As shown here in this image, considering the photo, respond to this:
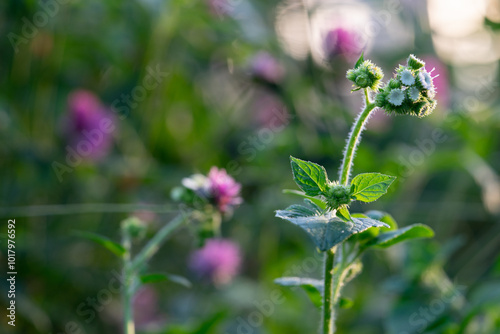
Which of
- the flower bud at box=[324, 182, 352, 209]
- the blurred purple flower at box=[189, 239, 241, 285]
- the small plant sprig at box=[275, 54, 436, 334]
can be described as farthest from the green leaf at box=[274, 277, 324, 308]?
the blurred purple flower at box=[189, 239, 241, 285]

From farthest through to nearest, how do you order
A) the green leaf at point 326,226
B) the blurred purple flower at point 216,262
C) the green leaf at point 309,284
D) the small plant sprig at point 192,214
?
1. the blurred purple flower at point 216,262
2. the small plant sprig at point 192,214
3. the green leaf at point 309,284
4. the green leaf at point 326,226

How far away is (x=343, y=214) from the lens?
0.64 meters

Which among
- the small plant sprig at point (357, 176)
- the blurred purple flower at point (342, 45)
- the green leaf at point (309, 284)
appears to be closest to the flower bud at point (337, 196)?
the small plant sprig at point (357, 176)

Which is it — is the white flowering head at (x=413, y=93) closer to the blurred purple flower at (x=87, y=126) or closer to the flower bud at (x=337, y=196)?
the flower bud at (x=337, y=196)

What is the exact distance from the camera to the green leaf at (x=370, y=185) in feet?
2.10

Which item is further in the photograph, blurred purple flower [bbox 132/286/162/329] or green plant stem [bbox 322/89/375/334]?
blurred purple flower [bbox 132/286/162/329]

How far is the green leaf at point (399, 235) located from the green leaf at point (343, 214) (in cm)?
7

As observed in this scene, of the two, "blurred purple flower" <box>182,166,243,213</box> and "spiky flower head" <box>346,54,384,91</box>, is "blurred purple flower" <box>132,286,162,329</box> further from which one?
"spiky flower head" <box>346,54,384,91</box>

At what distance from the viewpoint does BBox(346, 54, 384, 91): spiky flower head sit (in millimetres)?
648

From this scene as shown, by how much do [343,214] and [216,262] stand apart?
1024mm

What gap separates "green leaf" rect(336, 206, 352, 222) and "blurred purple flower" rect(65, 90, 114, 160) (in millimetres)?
1105

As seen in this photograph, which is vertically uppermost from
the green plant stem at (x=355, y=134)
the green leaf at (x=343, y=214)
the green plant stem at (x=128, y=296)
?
the green plant stem at (x=355, y=134)

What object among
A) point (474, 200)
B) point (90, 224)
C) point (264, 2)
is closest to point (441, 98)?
point (474, 200)

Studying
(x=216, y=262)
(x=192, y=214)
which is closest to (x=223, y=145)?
(x=216, y=262)
